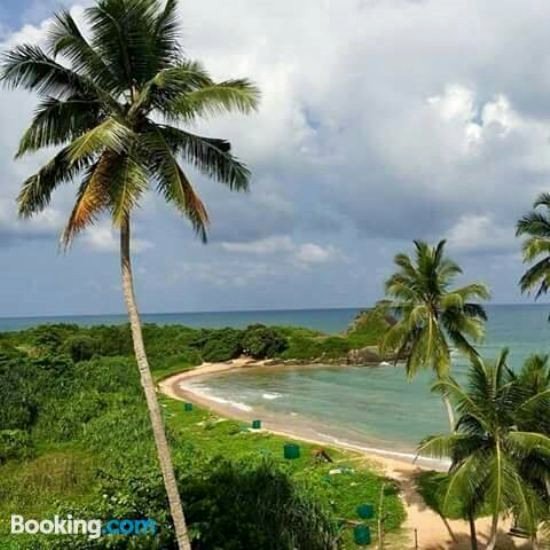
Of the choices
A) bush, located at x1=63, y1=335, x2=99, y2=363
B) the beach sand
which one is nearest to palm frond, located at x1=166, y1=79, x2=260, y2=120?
the beach sand

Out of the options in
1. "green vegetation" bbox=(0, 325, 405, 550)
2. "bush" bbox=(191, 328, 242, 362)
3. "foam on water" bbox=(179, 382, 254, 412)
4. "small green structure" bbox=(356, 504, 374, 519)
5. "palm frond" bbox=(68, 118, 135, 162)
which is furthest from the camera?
"bush" bbox=(191, 328, 242, 362)

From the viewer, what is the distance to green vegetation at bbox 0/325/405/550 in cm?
1391

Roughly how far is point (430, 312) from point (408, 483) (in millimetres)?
7727

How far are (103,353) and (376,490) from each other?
56.8m

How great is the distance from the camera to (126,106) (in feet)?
35.9

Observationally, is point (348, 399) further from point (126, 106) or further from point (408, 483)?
point (126, 106)

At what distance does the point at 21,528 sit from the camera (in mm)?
16266

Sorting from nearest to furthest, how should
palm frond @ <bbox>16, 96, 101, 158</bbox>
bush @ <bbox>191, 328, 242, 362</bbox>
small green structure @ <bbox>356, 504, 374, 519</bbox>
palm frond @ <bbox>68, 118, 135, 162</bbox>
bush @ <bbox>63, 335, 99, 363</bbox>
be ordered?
palm frond @ <bbox>68, 118, 135, 162</bbox>, palm frond @ <bbox>16, 96, 101, 158</bbox>, small green structure @ <bbox>356, 504, 374, 519</bbox>, bush @ <bbox>63, 335, 99, 363</bbox>, bush @ <bbox>191, 328, 242, 362</bbox>

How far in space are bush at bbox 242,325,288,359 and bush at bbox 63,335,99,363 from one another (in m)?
19.4

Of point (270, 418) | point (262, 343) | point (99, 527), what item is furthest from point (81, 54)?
point (262, 343)

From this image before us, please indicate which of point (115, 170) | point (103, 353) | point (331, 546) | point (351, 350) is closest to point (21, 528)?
point (331, 546)

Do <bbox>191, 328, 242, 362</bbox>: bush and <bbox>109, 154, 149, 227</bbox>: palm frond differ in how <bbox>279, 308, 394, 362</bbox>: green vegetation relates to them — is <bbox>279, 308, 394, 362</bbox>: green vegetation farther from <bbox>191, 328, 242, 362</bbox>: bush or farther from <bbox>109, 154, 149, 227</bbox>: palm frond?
<bbox>109, 154, 149, 227</bbox>: palm frond

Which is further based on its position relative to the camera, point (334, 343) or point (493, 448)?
point (334, 343)

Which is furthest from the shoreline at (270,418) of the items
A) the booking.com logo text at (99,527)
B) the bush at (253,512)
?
the booking.com logo text at (99,527)
